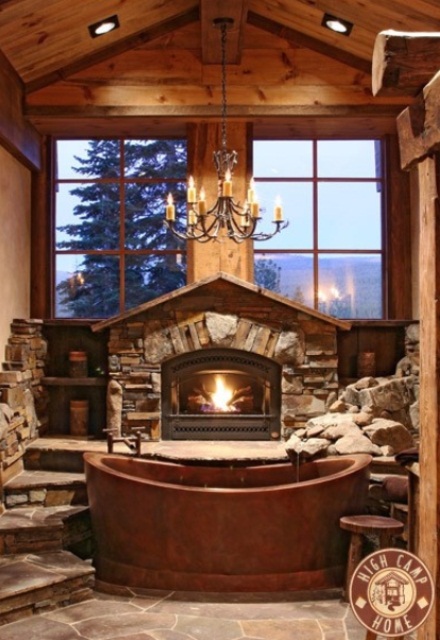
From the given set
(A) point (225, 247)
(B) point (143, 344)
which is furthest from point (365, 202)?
(B) point (143, 344)

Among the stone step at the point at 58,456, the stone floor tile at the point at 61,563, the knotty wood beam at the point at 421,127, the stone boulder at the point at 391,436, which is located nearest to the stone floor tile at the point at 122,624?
the stone floor tile at the point at 61,563

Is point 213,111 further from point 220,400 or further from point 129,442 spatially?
point 129,442

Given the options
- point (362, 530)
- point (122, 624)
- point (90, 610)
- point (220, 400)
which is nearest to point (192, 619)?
point (122, 624)

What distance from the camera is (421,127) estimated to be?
3330mm

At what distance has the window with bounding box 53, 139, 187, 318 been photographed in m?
A: 7.55

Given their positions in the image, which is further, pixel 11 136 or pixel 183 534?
pixel 11 136

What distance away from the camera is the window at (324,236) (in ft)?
25.0

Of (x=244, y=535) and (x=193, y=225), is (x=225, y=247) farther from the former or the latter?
(x=244, y=535)

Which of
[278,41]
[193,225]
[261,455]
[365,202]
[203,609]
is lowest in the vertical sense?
[203,609]

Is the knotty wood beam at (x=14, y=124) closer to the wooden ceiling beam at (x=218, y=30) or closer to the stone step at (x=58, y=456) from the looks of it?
the wooden ceiling beam at (x=218, y=30)

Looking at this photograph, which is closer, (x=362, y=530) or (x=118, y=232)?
(x=362, y=530)

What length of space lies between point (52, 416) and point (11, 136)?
108 inches

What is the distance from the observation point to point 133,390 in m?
6.85

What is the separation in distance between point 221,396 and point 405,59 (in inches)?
175
